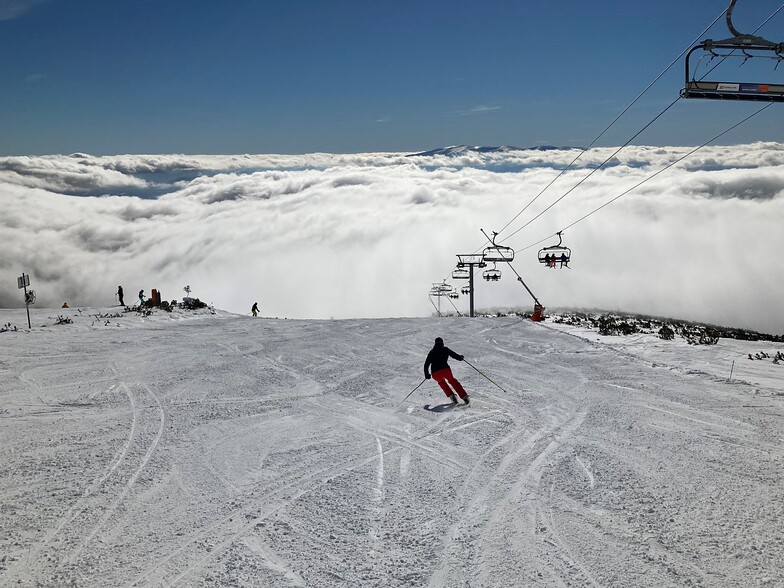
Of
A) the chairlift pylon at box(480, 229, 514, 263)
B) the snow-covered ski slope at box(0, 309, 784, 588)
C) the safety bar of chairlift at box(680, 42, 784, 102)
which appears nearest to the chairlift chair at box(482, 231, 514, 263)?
the chairlift pylon at box(480, 229, 514, 263)

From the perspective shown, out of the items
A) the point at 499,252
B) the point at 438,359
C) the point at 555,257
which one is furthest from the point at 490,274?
the point at 438,359

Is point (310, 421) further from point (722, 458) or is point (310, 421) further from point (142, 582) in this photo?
point (722, 458)

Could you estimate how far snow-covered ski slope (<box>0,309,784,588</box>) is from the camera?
5.97 m

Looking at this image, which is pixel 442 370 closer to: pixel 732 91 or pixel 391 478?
pixel 391 478

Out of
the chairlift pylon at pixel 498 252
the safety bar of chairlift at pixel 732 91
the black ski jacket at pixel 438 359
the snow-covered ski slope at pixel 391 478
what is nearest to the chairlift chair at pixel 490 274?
the chairlift pylon at pixel 498 252

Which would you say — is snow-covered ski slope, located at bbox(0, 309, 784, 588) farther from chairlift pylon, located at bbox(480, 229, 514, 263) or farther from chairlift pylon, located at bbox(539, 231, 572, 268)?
chairlift pylon, located at bbox(480, 229, 514, 263)

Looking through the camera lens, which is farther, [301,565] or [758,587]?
[301,565]

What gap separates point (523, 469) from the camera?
891 centimetres

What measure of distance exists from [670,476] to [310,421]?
7.30 meters

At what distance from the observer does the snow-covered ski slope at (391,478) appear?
597 centimetres

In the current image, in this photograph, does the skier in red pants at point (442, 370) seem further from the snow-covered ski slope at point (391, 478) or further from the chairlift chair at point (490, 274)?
the chairlift chair at point (490, 274)

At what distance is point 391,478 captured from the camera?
28.2 ft

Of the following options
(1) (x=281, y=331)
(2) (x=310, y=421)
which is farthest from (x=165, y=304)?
(2) (x=310, y=421)

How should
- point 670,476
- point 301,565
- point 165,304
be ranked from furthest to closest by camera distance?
point 165,304 < point 670,476 < point 301,565
